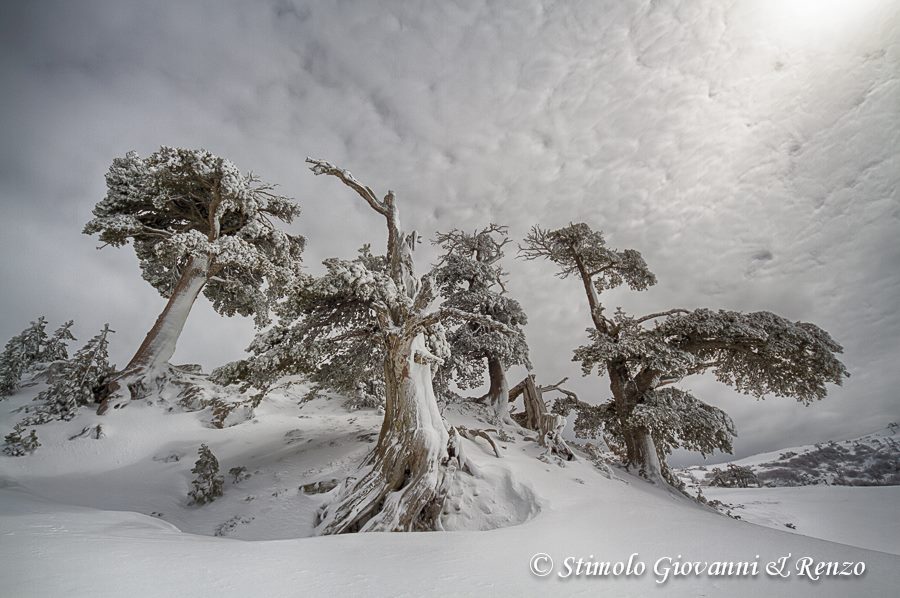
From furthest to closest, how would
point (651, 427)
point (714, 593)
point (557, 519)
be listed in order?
point (651, 427), point (557, 519), point (714, 593)

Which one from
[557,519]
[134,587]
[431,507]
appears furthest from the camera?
[431,507]

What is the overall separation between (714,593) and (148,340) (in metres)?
16.5

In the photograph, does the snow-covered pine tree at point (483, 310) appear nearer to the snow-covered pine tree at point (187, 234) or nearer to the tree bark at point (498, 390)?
the tree bark at point (498, 390)

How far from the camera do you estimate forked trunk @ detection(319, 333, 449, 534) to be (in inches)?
207

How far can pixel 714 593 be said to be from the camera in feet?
6.83

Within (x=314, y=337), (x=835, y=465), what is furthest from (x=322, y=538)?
(x=835, y=465)

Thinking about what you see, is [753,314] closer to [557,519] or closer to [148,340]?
[557,519]

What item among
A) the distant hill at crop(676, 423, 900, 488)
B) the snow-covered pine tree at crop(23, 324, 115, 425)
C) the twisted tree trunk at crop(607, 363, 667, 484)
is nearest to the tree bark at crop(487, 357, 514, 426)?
the twisted tree trunk at crop(607, 363, 667, 484)

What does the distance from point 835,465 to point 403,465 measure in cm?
1924

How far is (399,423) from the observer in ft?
20.9

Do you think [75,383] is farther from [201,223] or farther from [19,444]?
[201,223]

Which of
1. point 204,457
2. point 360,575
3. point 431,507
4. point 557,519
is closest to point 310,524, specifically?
point 431,507

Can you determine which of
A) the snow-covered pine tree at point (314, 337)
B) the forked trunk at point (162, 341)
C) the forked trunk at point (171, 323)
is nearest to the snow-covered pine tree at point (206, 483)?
the snow-covered pine tree at point (314, 337)

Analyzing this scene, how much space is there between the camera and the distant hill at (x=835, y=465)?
12.3 m
